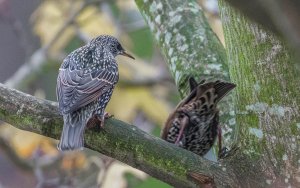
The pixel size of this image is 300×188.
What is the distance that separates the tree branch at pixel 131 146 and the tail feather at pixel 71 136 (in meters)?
0.06

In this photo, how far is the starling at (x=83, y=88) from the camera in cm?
→ 239

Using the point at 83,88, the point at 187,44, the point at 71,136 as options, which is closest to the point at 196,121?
the point at 187,44

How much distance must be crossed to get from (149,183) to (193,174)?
2468mm

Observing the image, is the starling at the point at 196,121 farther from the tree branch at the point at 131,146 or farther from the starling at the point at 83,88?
the tree branch at the point at 131,146

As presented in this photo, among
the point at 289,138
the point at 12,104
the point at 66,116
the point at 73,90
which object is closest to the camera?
the point at 289,138

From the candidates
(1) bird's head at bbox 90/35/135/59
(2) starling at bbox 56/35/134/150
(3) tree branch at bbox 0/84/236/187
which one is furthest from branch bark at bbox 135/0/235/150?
(3) tree branch at bbox 0/84/236/187

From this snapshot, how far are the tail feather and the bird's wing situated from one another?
306 millimetres

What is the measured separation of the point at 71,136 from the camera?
2.35 meters

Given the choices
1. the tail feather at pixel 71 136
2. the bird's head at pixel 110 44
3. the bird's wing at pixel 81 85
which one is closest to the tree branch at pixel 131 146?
the tail feather at pixel 71 136

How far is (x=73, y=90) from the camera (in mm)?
2992

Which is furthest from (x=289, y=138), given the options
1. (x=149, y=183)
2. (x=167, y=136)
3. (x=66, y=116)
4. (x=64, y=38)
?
(x=64, y=38)

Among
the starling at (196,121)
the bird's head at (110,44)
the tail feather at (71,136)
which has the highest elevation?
the tail feather at (71,136)

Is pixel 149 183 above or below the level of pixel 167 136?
below

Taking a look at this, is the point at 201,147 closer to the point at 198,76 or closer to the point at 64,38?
the point at 198,76
